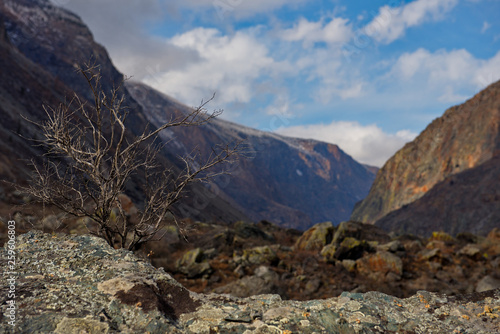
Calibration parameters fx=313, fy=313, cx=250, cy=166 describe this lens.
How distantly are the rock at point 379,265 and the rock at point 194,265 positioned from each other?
984 centimetres

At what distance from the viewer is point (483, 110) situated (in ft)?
345

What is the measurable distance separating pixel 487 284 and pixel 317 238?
11.6m

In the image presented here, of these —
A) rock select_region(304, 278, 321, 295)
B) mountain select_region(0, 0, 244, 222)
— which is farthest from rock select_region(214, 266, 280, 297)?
mountain select_region(0, 0, 244, 222)

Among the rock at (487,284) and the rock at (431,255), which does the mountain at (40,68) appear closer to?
the rock at (431,255)

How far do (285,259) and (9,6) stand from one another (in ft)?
404

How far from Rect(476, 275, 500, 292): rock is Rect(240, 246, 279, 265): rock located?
459 inches

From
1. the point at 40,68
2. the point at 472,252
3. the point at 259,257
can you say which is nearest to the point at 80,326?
the point at 259,257

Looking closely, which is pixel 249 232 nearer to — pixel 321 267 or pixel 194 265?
pixel 321 267

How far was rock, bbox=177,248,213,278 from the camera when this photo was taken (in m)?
18.9

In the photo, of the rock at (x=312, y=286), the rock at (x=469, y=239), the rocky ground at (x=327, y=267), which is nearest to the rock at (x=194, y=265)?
the rocky ground at (x=327, y=267)

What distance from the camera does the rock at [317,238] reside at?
2581cm

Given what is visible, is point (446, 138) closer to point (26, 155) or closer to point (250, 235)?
point (250, 235)

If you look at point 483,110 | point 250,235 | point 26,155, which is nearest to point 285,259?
point 250,235

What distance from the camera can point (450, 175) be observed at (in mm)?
104812
